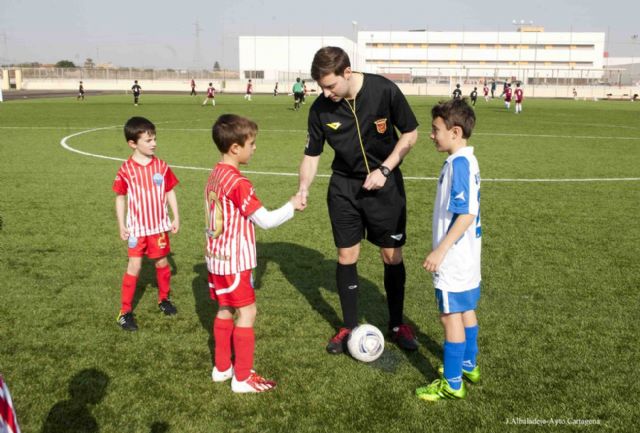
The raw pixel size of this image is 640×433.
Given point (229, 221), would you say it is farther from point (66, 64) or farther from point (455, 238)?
point (66, 64)

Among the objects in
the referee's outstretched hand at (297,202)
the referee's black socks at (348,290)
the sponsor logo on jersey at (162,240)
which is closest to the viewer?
the referee's outstretched hand at (297,202)

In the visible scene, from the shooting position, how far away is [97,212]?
30.1 ft

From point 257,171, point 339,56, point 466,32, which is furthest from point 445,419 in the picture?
point 466,32

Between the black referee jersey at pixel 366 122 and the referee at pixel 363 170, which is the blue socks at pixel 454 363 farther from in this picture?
the black referee jersey at pixel 366 122

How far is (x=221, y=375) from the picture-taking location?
4.15 meters

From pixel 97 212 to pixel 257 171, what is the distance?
4402 millimetres

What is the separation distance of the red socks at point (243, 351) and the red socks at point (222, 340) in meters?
0.10

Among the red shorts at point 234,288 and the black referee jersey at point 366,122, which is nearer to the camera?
the red shorts at point 234,288

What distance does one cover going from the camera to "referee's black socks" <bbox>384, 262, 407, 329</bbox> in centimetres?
479

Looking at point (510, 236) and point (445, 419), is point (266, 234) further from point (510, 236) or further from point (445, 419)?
point (445, 419)

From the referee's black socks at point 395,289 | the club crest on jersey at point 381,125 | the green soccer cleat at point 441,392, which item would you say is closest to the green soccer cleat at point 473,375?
the green soccer cleat at point 441,392

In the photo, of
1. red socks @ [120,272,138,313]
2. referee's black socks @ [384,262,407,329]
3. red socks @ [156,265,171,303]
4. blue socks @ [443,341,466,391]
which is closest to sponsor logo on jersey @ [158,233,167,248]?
red socks @ [156,265,171,303]

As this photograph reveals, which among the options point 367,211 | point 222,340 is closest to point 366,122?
point 367,211

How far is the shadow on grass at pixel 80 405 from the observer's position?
3562mm
